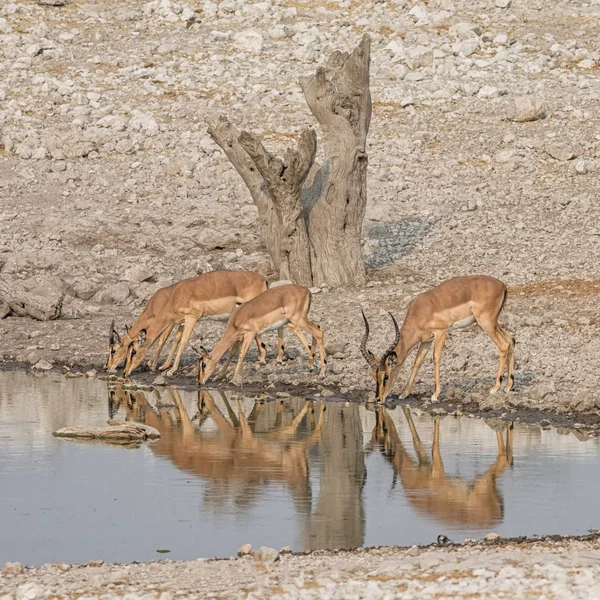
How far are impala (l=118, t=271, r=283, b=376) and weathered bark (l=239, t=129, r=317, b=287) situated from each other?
2468 millimetres

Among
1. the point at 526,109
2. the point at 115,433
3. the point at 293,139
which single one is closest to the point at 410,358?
the point at 115,433

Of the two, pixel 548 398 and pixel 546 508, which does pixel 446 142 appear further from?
pixel 546 508

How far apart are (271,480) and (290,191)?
9463 millimetres

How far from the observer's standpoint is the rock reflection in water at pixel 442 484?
9781 millimetres

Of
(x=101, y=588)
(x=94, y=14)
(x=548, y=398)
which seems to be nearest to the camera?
(x=101, y=588)

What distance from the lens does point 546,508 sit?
9883 millimetres

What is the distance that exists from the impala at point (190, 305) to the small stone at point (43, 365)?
100 cm

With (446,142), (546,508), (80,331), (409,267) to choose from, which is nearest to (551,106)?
(446,142)

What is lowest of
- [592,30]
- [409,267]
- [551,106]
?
[409,267]

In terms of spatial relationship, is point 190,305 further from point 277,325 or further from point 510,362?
point 510,362

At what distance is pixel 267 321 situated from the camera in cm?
1612

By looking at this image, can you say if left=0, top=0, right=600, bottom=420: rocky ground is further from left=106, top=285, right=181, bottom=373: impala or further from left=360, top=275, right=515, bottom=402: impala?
left=360, top=275, right=515, bottom=402: impala

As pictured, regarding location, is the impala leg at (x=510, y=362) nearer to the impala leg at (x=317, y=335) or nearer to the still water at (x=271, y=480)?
the still water at (x=271, y=480)

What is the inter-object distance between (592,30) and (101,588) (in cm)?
3015
